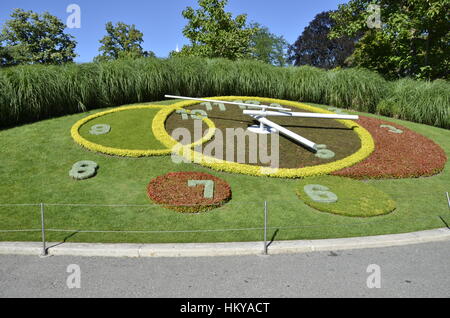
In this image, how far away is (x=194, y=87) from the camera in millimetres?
18203

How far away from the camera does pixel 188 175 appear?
10219mm

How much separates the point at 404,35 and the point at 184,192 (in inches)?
820

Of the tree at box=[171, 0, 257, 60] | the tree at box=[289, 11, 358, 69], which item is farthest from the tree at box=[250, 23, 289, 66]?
the tree at box=[171, 0, 257, 60]

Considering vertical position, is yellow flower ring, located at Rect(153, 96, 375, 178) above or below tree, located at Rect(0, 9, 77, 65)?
below

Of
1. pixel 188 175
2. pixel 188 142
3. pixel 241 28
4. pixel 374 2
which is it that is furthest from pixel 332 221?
pixel 241 28

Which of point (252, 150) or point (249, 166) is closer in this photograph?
point (249, 166)

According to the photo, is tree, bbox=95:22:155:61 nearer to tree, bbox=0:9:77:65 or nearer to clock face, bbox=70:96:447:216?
tree, bbox=0:9:77:65

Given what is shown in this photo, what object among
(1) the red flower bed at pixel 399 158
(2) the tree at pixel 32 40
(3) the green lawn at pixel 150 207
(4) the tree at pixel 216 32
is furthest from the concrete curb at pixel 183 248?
(2) the tree at pixel 32 40

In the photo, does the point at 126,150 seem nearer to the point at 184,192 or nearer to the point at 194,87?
the point at 184,192

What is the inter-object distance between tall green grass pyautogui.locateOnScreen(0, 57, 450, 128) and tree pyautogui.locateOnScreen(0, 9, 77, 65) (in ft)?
143

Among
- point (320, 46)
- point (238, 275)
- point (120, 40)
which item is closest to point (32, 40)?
point (120, 40)

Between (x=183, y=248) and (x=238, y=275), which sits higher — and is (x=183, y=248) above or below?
above

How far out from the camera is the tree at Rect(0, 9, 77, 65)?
5228cm
